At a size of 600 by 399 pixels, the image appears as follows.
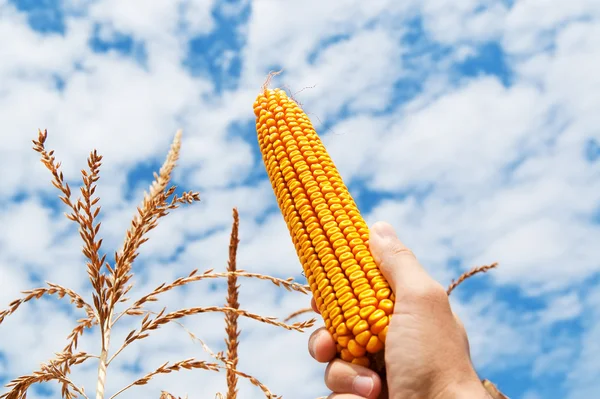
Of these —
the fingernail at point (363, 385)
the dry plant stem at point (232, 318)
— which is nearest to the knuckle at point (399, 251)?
the fingernail at point (363, 385)

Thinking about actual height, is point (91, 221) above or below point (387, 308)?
above

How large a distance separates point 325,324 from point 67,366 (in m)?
1.57

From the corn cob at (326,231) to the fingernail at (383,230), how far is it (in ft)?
0.23

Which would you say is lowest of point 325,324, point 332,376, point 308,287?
point 332,376

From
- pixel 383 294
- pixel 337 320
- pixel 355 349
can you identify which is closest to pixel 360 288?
pixel 383 294

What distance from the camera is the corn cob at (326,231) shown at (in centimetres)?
329

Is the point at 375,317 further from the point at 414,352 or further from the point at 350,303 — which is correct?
the point at 414,352

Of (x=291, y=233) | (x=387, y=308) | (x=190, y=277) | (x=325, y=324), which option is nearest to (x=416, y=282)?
(x=387, y=308)

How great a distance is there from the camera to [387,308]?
10.8ft

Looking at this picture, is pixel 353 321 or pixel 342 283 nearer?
pixel 353 321

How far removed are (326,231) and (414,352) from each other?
0.90 m

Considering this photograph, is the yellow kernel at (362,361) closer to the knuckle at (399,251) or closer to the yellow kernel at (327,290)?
the yellow kernel at (327,290)

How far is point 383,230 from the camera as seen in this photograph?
3613 mm

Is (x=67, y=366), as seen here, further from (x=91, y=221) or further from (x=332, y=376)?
(x=332, y=376)
